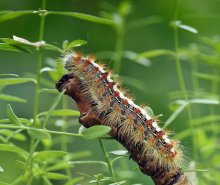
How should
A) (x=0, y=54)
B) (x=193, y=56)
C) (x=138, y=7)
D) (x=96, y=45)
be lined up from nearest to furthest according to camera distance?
(x=193, y=56) → (x=0, y=54) → (x=96, y=45) → (x=138, y=7)

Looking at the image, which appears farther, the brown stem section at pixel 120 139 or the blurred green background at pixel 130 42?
the blurred green background at pixel 130 42

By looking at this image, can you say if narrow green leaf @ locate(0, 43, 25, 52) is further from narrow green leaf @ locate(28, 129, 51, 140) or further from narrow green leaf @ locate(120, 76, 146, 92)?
narrow green leaf @ locate(120, 76, 146, 92)

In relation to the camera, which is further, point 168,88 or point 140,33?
point 140,33

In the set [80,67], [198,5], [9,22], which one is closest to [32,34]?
[9,22]

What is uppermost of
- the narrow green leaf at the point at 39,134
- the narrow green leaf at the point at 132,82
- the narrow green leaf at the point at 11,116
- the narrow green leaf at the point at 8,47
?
the narrow green leaf at the point at 8,47

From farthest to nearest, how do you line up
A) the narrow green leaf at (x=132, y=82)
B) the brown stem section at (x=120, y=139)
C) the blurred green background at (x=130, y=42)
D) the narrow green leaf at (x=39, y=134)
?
the blurred green background at (x=130, y=42) → the narrow green leaf at (x=132, y=82) → the brown stem section at (x=120, y=139) → the narrow green leaf at (x=39, y=134)

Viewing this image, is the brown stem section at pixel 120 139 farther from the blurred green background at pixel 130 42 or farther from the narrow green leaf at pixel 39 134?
the blurred green background at pixel 130 42

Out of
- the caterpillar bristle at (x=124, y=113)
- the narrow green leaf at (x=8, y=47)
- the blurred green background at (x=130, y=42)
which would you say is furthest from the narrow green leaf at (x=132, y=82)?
the narrow green leaf at (x=8, y=47)

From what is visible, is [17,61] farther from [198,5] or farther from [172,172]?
[172,172]

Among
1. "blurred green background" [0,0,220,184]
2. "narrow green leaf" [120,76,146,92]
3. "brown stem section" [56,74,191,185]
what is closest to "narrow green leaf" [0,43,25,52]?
"brown stem section" [56,74,191,185]
